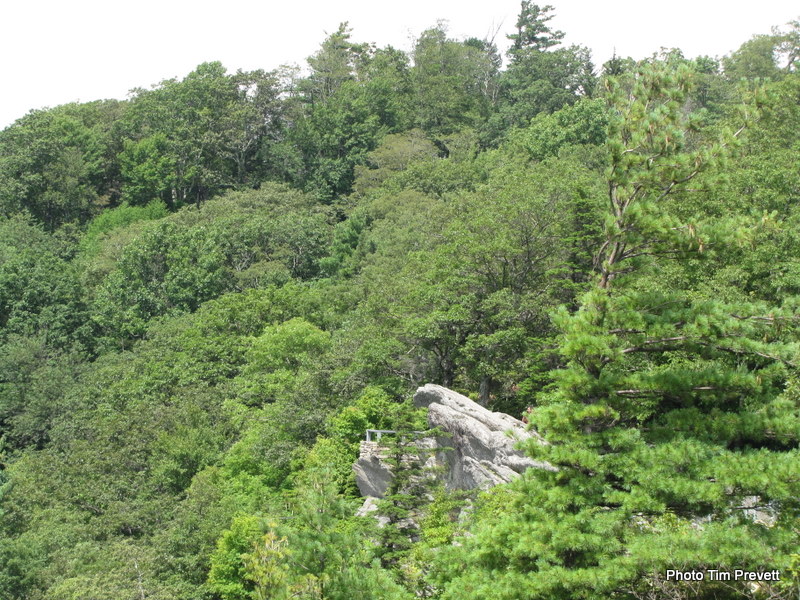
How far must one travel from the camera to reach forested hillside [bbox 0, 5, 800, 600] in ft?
36.7

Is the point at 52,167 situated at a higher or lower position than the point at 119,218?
higher

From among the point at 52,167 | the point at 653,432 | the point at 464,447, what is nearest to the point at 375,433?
the point at 464,447

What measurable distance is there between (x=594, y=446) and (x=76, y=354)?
3978 centimetres

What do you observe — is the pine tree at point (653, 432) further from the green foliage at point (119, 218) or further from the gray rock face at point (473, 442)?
the green foliage at point (119, 218)

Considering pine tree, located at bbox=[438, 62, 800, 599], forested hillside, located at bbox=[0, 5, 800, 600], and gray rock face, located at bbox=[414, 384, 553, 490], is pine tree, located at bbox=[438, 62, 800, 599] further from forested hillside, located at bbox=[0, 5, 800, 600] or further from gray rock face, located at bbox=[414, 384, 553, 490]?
gray rock face, located at bbox=[414, 384, 553, 490]

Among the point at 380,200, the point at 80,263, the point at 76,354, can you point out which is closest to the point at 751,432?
the point at 380,200

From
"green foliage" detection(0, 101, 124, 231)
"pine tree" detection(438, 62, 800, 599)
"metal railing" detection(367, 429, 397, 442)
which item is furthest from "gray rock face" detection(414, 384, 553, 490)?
"green foliage" detection(0, 101, 124, 231)

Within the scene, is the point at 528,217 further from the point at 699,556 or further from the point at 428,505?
the point at 699,556

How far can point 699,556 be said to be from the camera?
9.66 m

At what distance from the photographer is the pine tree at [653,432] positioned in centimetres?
1020

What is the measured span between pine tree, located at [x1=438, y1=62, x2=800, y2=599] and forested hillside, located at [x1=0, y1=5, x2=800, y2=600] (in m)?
0.05

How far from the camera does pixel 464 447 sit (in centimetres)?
1912

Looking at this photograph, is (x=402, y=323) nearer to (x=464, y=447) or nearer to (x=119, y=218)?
(x=464, y=447)

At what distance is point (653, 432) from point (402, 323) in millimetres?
14363
